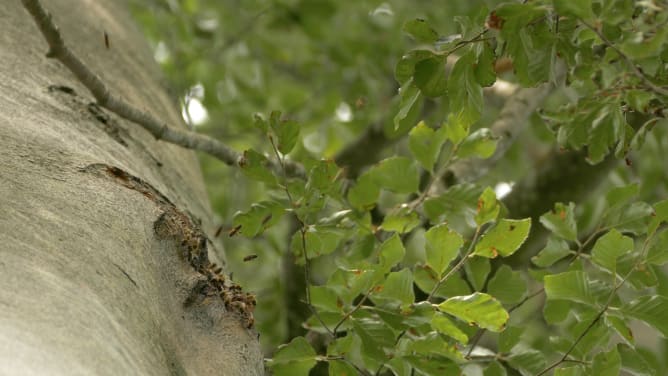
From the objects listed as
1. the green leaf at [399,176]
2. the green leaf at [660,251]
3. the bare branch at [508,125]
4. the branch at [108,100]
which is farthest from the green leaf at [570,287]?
the bare branch at [508,125]

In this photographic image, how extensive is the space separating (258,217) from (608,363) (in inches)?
21.4

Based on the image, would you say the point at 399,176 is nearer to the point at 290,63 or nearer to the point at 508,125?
the point at 508,125

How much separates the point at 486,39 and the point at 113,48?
0.89 meters

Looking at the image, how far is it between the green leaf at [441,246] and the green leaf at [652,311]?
26 cm

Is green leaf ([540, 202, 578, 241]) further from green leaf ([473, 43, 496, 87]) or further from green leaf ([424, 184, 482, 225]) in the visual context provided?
green leaf ([473, 43, 496, 87])

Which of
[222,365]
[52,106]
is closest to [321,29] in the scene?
[52,106]

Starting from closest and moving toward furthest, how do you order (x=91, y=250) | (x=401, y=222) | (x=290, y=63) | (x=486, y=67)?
(x=91, y=250) < (x=486, y=67) < (x=401, y=222) < (x=290, y=63)

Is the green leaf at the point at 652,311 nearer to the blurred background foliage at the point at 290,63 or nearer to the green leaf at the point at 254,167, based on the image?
the green leaf at the point at 254,167

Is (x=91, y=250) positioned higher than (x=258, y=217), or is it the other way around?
(x=91, y=250)

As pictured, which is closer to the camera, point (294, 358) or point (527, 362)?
point (294, 358)

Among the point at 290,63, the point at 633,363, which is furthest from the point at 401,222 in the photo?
the point at 290,63

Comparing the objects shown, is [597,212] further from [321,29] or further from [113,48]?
[321,29]

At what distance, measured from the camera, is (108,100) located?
1.31m

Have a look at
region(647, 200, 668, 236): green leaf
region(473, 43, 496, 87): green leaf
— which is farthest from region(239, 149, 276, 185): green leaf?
region(647, 200, 668, 236): green leaf
